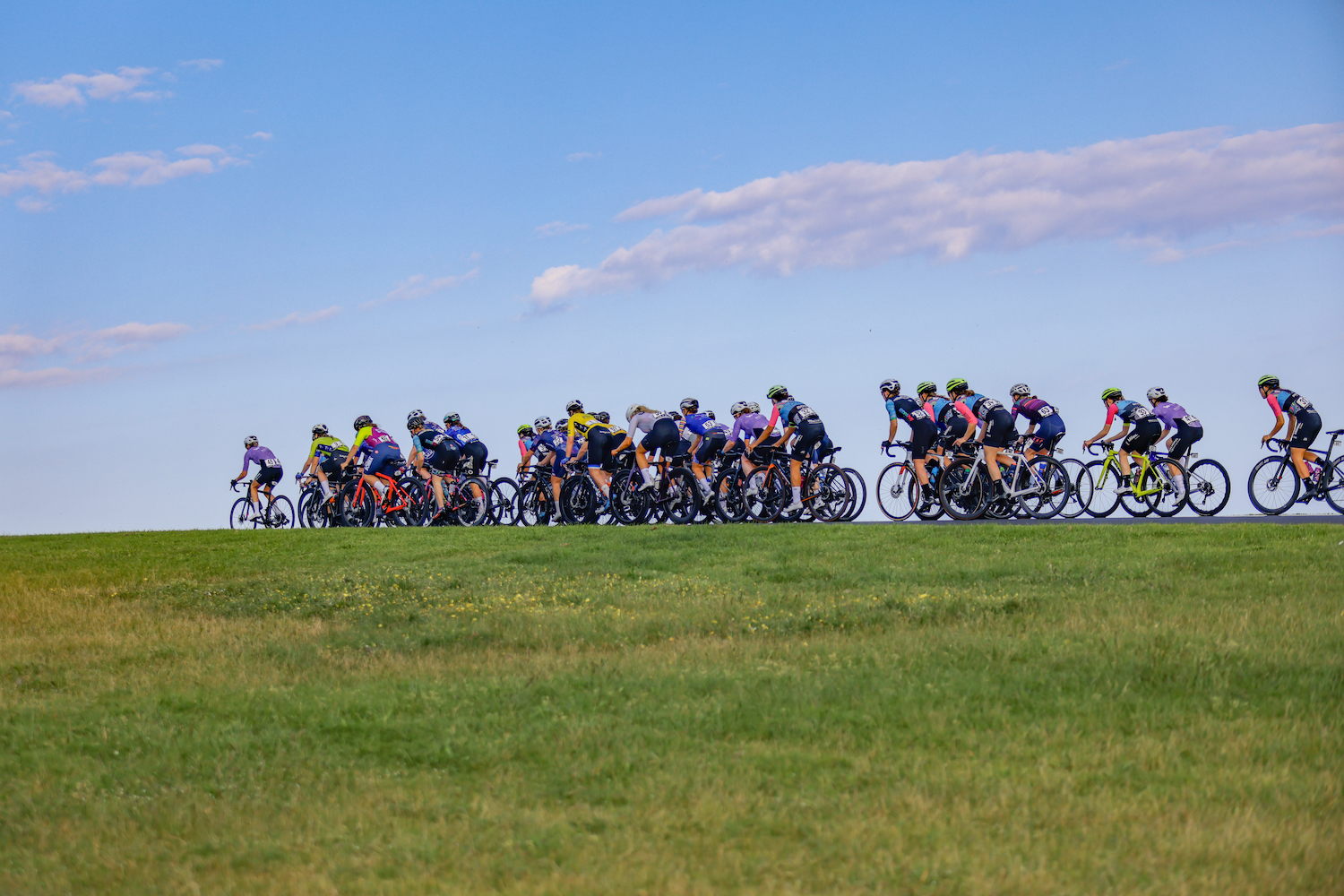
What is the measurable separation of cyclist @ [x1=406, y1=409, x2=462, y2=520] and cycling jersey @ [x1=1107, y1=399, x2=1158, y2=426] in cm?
1304

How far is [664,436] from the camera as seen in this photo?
2292cm

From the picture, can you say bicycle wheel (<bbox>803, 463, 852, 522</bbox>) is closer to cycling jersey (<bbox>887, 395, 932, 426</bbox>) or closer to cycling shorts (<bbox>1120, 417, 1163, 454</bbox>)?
cycling jersey (<bbox>887, 395, 932, 426</bbox>)

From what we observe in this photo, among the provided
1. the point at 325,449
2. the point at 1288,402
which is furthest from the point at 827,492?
the point at 325,449

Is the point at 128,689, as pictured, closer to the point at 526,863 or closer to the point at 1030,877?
the point at 526,863

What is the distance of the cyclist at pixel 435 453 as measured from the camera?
26.0 metres

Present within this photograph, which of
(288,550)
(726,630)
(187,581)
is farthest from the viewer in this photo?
(288,550)

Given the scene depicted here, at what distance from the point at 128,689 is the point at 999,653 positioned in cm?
727

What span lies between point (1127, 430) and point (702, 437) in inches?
290

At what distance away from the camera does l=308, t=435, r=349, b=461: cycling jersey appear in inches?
1131

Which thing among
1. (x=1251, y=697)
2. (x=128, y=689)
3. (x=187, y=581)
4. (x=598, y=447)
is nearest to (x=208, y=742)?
(x=128, y=689)

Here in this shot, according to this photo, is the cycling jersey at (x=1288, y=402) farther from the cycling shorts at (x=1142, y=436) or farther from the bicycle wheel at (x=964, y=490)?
the bicycle wheel at (x=964, y=490)

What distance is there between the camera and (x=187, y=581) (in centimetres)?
1805

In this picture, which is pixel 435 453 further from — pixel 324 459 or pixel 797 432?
pixel 797 432

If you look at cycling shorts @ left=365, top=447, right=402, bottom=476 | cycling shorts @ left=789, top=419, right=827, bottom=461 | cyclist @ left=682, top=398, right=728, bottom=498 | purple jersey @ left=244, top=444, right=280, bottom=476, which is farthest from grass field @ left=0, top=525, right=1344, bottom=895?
purple jersey @ left=244, top=444, right=280, bottom=476
